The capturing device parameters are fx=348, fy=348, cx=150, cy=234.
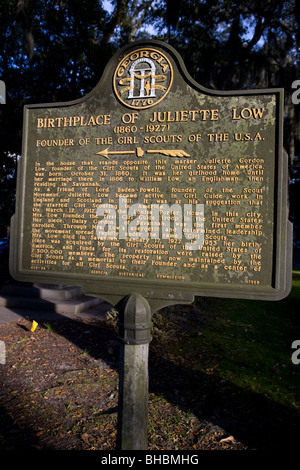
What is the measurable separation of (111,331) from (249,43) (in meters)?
9.54

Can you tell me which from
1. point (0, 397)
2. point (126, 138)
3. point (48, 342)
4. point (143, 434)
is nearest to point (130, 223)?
point (126, 138)

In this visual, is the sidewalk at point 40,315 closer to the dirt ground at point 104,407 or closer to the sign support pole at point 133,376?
the dirt ground at point 104,407

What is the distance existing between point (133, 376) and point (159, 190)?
5.30 feet

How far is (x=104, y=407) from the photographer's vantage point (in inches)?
170

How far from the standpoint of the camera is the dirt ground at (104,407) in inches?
144

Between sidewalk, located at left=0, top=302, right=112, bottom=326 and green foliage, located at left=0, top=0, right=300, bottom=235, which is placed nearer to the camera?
sidewalk, located at left=0, top=302, right=112, bottom=326

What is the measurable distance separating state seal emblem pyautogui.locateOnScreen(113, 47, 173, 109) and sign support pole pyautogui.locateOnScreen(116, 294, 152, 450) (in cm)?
179

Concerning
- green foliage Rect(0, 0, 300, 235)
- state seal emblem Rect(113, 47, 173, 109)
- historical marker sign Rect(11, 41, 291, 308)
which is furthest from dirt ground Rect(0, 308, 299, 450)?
green foliage Rect(0, 0, 300, 235)

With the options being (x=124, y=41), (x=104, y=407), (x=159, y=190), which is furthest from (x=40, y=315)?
(x=124, y=41)

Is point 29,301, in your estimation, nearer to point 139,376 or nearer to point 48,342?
point 48,342

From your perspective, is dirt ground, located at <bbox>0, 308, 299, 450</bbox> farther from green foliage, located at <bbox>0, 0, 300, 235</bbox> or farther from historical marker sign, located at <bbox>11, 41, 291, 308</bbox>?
green foliage, located at <bbox>0, 0, 300, 235</bbox>

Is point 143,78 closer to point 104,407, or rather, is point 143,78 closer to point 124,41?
point 104,407

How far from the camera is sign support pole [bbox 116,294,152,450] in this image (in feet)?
9.57

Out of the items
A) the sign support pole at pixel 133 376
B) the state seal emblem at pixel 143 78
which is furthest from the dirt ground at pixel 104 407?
the state seal emblem at pixel 143 78
